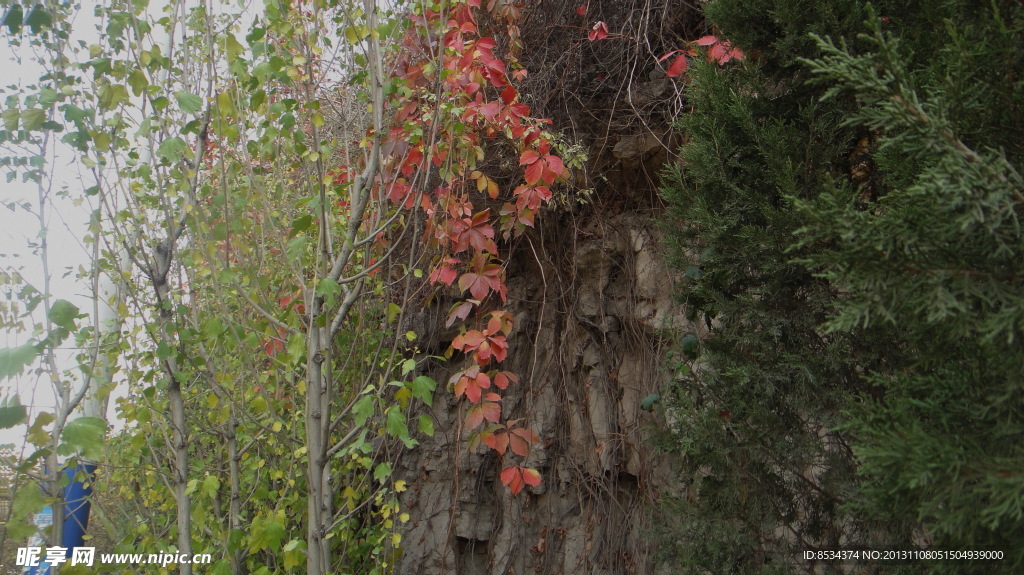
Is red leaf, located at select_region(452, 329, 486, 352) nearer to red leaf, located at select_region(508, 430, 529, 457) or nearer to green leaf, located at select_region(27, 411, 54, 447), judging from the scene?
red leaf, located at select_region(508, 430, 529, 457)

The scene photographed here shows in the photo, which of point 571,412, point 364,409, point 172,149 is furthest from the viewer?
point 571,412

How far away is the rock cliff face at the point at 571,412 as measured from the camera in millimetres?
2719

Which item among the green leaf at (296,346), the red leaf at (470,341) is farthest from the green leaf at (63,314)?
the red leaf at (470,341)

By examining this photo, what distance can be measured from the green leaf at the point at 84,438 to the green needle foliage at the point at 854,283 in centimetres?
149

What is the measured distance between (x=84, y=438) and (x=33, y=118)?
103cm

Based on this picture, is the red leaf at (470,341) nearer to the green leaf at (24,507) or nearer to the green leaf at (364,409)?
the green leaf at (364,409)

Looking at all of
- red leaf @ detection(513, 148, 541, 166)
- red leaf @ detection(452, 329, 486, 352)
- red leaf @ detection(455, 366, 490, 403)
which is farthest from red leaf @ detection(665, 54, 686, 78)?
red leaf @ detection(455, 366, 490, 403)

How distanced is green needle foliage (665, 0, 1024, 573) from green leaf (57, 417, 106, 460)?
1.49 m

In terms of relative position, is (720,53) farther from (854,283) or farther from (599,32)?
(854,283)

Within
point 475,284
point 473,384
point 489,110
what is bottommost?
point 473,384

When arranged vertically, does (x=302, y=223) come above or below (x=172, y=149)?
below

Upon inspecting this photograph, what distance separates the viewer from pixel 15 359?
4.03ft

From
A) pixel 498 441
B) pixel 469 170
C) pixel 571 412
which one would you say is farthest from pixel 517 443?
pixel 469 170

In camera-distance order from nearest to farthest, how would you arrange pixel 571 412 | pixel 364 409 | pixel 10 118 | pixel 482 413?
1. pixel 10 118
2. pixel 364 409
3. pixel 482 413
4. pixel 571 412
